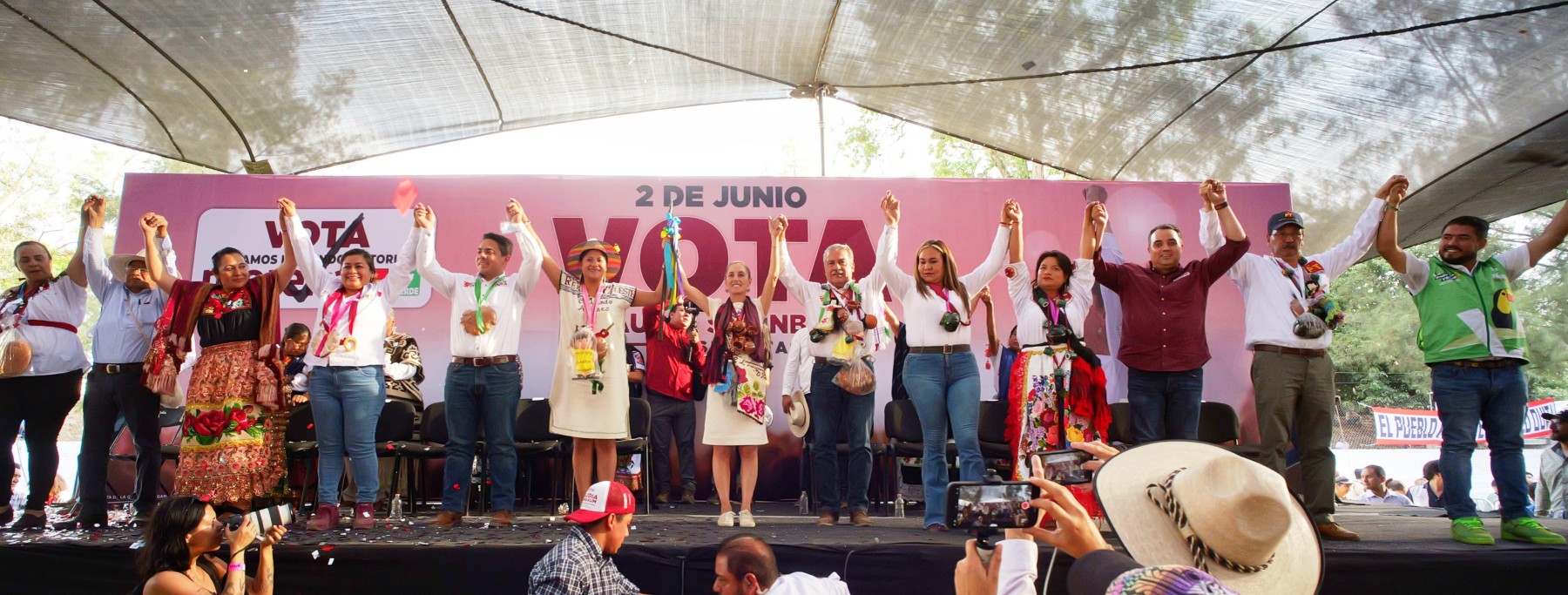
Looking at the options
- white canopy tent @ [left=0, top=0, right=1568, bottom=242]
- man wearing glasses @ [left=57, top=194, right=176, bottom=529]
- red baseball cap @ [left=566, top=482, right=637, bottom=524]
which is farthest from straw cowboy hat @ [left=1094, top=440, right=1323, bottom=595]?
man wearing glasses @ [left=57, top=194, right=176, bottom=529]

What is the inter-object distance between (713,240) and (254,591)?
4048mm

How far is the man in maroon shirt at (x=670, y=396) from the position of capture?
640 cm

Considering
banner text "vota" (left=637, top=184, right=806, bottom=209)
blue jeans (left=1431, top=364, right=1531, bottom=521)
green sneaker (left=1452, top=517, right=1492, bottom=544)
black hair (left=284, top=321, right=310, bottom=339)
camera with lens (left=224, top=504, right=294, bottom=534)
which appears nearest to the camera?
camera with lens (left=224, top=504, right=294, bottom=534)

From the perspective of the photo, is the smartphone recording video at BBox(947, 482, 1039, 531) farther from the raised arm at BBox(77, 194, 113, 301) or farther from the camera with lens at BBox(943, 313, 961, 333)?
the raised arm at BBox(77, 194, 113, 301)

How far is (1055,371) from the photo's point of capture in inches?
190

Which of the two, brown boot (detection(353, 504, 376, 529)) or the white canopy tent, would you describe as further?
the white canopy tent

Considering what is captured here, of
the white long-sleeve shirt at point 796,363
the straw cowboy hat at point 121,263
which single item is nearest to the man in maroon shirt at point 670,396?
the white long-sleeve shirt at point 796,363

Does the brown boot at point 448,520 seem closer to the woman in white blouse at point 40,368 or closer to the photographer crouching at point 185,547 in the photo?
the photographer crouching at point 185,547

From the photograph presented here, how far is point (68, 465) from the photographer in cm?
1134

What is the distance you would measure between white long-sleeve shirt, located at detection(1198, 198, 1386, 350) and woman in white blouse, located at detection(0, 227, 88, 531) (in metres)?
5.93

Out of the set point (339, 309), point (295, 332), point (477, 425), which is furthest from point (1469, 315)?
point (295, 332)

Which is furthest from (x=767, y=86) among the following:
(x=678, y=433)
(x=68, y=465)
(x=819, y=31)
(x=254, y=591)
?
(x=68, y=465)

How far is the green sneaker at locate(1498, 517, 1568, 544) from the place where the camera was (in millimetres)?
4332

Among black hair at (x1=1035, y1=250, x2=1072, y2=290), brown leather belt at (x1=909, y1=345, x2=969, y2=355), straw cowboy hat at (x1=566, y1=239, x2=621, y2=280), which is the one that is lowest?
brown leather belt at (x1=909, y1=345, x2=969, y2=355)
